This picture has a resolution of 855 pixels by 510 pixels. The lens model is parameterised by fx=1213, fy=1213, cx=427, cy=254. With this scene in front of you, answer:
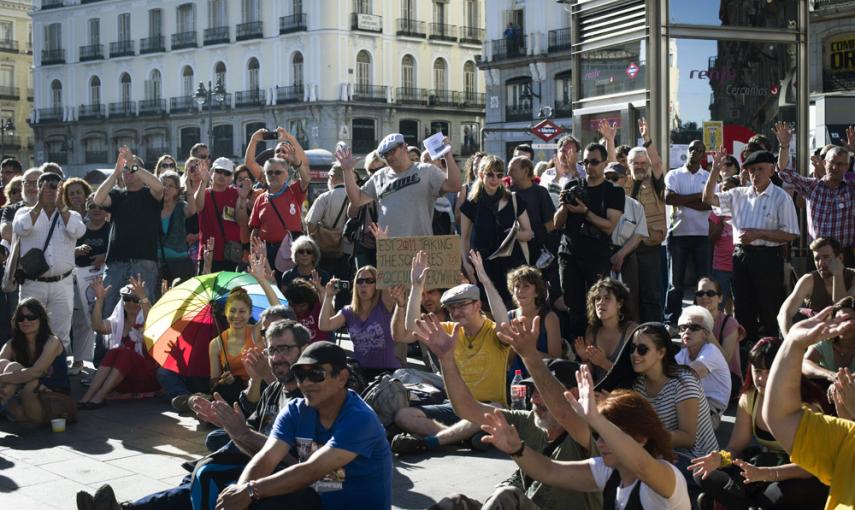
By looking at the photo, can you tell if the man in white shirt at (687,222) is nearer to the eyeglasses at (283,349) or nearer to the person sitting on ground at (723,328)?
the person sitting on ground at (723,328)

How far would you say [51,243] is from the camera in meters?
10.6

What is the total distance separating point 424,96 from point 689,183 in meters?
50.8

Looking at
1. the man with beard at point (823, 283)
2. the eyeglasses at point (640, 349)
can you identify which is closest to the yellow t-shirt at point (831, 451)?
the eyeglasses at point (640, 349)


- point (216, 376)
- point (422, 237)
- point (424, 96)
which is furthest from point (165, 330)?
point (424, 96)

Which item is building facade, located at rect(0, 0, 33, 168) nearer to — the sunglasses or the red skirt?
the red skirt

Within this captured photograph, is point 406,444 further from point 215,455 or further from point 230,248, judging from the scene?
point 230,248

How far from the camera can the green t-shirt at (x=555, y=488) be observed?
533 cm

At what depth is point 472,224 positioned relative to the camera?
10266mm

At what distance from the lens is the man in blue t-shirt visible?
5676 mm

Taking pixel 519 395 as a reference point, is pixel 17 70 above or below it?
above

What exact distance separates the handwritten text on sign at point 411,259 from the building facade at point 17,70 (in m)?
72.0

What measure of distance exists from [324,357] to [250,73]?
56948 mm

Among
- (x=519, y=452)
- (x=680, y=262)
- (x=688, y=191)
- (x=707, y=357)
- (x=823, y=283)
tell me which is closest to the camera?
(x=519, y=452)

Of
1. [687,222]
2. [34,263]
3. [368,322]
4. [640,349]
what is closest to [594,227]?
[368,322]
